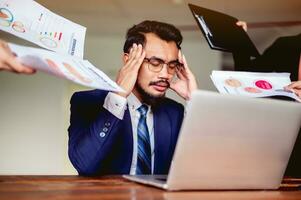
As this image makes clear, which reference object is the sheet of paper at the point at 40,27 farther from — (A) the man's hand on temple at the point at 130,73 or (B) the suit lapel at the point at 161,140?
(B) the suit lapel at the point at 161,140

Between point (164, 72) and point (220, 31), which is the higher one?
point (220, 31)

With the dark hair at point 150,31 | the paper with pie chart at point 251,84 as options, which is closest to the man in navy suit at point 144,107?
the dark hair at point 150,31

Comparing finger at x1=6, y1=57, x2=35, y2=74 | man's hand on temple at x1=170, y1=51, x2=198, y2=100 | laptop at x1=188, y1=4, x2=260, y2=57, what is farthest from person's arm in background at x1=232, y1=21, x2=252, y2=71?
finger at x1=6, y1=57, x2=35, y2=74

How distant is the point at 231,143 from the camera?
114cm

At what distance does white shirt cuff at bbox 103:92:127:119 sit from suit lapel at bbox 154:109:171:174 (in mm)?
417

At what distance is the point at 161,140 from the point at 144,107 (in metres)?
0.18

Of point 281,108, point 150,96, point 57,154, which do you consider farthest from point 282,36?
point 281,108

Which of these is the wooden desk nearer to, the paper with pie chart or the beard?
the paper with pie chart

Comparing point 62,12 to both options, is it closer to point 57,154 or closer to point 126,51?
→ point 126,51

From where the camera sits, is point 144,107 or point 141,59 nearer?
point 141,59

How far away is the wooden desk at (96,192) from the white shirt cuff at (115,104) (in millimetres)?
392

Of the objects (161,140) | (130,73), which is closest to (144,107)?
(161,140)

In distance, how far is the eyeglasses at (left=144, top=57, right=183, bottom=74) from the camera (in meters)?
2.08

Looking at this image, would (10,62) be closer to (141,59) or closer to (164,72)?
(141,59)
